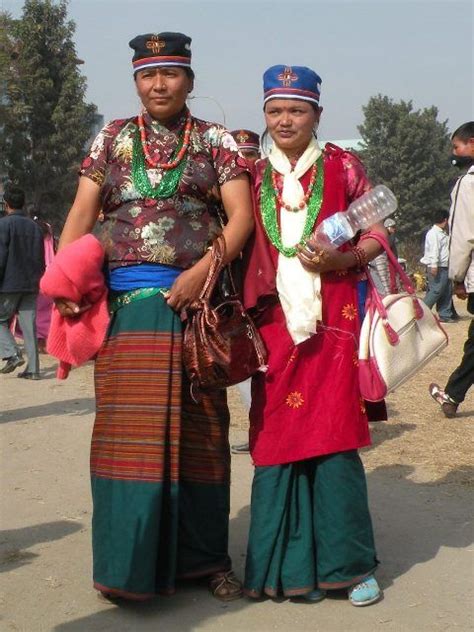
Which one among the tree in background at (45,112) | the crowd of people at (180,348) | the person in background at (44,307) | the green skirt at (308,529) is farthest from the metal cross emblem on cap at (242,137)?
the tree in background at (45,112)

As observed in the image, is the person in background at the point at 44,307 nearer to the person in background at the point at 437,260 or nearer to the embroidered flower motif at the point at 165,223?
the person in background at the point at 437,260

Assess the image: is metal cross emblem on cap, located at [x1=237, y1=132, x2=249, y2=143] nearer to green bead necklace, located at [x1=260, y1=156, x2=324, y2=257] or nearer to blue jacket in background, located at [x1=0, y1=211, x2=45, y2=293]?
green bead necklace, located at [x1=260, y1=156, x2=324, y2=257]

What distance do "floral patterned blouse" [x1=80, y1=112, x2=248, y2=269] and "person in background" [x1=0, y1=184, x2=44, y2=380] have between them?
21.7 feet

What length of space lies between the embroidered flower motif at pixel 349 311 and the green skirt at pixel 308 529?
1.73ft

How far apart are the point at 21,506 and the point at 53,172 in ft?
122

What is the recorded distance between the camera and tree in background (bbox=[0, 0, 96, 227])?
4050 centimetres

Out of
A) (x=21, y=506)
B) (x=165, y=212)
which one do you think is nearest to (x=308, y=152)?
(x=165, y=212)

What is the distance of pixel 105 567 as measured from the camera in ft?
12.2

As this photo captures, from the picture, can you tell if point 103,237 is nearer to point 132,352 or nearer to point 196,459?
point 132,352

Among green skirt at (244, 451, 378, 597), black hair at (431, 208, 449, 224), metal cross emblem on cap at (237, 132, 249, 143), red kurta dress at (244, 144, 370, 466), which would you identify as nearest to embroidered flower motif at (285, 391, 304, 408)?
red kurta dress at (244, 144, 370, 466)

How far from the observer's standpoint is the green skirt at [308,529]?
12.5 feet

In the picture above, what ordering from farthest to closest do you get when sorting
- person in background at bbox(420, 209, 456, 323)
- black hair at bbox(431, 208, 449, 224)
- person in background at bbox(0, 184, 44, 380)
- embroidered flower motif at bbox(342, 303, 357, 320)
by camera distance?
black hair at bbox(431, 208, 449, 224) → person in background at bbox(420, 209, 456, 323) → person in background at bbox(0, 184, 44, 380) → embroidered flower motif at bbox(342, 303, 357, 320)

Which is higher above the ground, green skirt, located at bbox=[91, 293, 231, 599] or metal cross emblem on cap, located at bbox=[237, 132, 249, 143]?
metal cross emblem on cap, located at bbox=[237, 132, 249, 143]

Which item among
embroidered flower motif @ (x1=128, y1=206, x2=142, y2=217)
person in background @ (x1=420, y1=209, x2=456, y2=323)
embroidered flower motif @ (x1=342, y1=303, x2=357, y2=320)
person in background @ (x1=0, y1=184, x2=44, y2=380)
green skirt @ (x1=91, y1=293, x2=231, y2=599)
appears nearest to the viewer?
green skirt @ (x1=91, y1=293, x2=231, y2=599)
